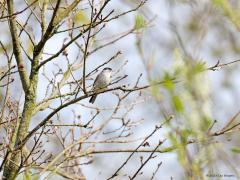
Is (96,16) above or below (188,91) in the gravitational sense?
above

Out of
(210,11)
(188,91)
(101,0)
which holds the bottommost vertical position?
(188,91)

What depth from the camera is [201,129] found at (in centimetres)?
133

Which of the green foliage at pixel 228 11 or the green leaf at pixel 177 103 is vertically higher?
the green foliage at pixel 228 11

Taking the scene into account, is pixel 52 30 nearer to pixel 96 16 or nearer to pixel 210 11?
pixel 96 16

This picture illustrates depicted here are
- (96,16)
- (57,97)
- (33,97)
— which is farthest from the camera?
(57,97)

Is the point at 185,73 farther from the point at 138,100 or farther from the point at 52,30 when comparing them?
the point at 138,100

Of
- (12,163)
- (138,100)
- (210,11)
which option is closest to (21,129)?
(12,163)

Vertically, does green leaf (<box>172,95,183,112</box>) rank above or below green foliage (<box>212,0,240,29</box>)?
below

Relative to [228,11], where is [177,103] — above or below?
below

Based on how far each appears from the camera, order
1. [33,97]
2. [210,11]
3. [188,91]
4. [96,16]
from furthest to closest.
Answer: [33,97], [96,16], [210,11], [188,91]

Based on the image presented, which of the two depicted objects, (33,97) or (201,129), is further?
(33,97)

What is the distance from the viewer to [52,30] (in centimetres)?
355

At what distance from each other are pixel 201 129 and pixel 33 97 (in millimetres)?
2582

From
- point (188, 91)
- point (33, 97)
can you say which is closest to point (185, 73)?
point (188, 91)
